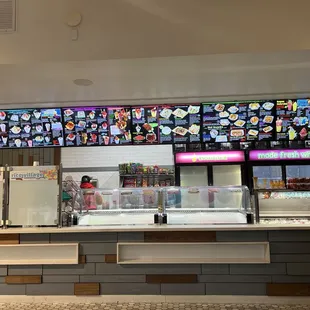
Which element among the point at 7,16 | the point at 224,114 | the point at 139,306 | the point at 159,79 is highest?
the point at 7,16

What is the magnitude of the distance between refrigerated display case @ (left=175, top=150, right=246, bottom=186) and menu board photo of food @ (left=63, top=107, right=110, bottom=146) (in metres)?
2.60

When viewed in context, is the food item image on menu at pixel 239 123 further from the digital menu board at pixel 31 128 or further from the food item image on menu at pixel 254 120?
the digital menu board at pixel 31 128

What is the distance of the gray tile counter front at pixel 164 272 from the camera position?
3309 millimetres

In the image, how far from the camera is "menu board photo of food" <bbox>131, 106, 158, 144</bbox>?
433 centimetres

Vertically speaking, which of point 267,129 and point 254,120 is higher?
point 254,120

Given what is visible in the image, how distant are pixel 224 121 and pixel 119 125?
1.51 meters

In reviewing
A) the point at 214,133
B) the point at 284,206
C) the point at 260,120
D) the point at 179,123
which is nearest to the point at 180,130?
the point at 179,123

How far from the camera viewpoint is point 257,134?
4.22 meters

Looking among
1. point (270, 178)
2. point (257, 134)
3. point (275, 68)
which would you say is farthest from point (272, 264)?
point (270, 178)

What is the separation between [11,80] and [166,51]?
187 centimetres

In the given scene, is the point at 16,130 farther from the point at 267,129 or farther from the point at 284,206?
the point at 284,206

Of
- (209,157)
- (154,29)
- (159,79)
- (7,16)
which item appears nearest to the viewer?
(154,29)

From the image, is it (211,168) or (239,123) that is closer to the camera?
(239,123)

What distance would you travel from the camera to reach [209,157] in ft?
21.5
